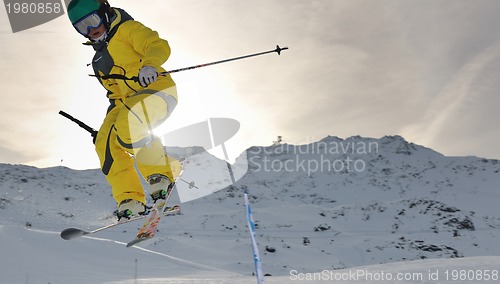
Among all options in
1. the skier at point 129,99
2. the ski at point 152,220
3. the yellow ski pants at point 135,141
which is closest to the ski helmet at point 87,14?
the skier at point 129,99

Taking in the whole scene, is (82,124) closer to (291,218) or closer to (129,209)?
(129,209)

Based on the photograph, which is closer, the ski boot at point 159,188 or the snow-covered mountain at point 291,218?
the ski boot at point 159,188

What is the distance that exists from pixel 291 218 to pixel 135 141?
44106 millimetres

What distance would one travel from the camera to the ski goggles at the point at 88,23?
3.60 m

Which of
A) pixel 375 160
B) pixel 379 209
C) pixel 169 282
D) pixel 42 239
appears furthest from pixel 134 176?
pixel 375 160

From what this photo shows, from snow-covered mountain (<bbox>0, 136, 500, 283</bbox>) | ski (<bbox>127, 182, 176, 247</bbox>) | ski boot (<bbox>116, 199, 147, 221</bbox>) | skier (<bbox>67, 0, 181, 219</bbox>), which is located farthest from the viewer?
snow-covered mountain (<bbox>0, 136, 500, 283</bbox>)

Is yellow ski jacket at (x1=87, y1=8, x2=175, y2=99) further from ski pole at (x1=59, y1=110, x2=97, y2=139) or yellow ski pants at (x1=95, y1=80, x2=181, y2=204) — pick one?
ski pole at (x1=59, y1=110, x2=97, y2=139)

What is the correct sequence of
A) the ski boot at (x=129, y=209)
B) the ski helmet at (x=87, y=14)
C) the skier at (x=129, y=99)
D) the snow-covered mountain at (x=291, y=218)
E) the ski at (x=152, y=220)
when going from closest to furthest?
the ski helmet at (x=87, y=14) < the skier at (x=129, y=99) < the ski at (x=152, y=220) < the ski boot at (x=129, y=209) < the snow-covered mountain at (x=291, y=218)

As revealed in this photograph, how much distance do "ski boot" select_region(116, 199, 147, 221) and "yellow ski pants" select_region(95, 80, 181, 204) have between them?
0.15ft

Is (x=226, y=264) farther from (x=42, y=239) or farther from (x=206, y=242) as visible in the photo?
(x=42, y=239)

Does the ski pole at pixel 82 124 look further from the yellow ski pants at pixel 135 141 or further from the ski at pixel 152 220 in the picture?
the ski at pixel 152 220

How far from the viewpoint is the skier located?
3.65m

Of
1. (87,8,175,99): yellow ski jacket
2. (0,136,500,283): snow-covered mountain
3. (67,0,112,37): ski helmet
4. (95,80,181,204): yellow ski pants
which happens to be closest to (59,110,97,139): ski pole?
(95,80,181,204): yellow ski pants

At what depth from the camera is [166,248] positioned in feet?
94.5
